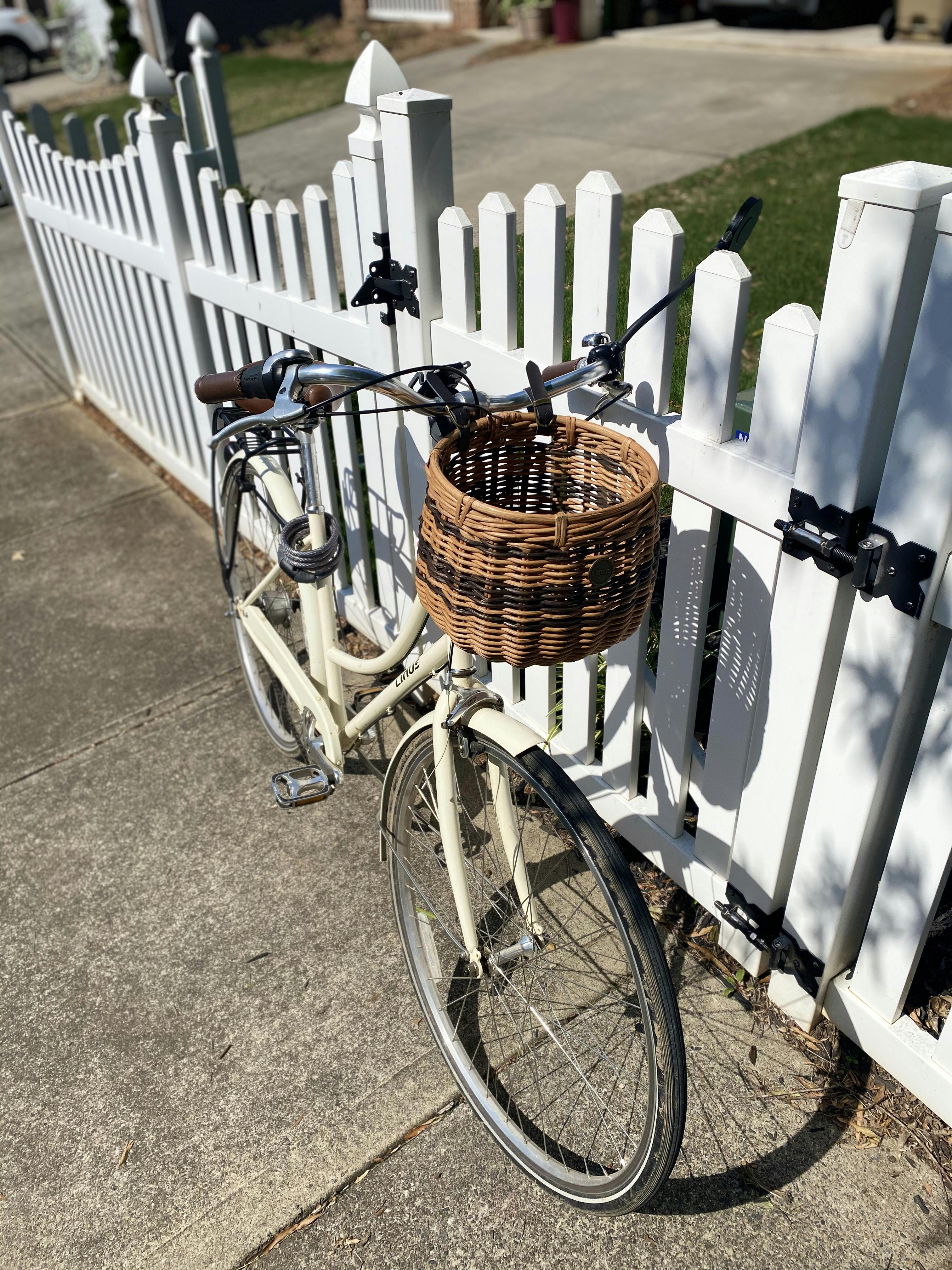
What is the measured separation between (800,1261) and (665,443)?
5.09ft

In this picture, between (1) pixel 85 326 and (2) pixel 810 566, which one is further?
(1) pixel 85 326

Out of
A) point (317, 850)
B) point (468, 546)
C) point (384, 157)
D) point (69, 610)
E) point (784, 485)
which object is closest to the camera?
point (468, 546)

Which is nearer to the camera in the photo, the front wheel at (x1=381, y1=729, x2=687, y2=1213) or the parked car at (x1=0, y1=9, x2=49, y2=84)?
the front wheel at (x1=381, y1=729, x2=687, y2=1213)

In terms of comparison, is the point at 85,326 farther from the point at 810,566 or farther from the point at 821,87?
the point at 821,87

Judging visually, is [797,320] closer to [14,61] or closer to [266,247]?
[266,247]

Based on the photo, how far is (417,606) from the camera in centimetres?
195

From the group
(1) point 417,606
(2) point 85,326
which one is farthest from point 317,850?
(2) point 85,326

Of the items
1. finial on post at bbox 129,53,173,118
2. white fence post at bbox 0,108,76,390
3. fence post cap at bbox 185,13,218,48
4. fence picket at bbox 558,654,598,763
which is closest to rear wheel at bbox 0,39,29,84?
fence post cap at bbox 185,13,218,48

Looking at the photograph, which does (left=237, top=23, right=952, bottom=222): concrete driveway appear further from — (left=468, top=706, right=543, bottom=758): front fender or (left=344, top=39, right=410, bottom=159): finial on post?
(left=468, top=706, right=543, bottom=758): front fender

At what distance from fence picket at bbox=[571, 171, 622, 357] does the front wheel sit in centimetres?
89

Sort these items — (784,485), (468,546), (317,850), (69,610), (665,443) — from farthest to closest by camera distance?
(69,610)
(317,850)
(665,443)
(784,485)
(468,546)

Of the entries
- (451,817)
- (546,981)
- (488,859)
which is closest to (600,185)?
(451,817)

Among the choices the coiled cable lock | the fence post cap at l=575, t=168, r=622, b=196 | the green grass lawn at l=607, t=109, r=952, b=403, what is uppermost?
the fence post cap at l=575, t=168, r=622, b=196

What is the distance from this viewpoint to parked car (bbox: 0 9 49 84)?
19406 mm
